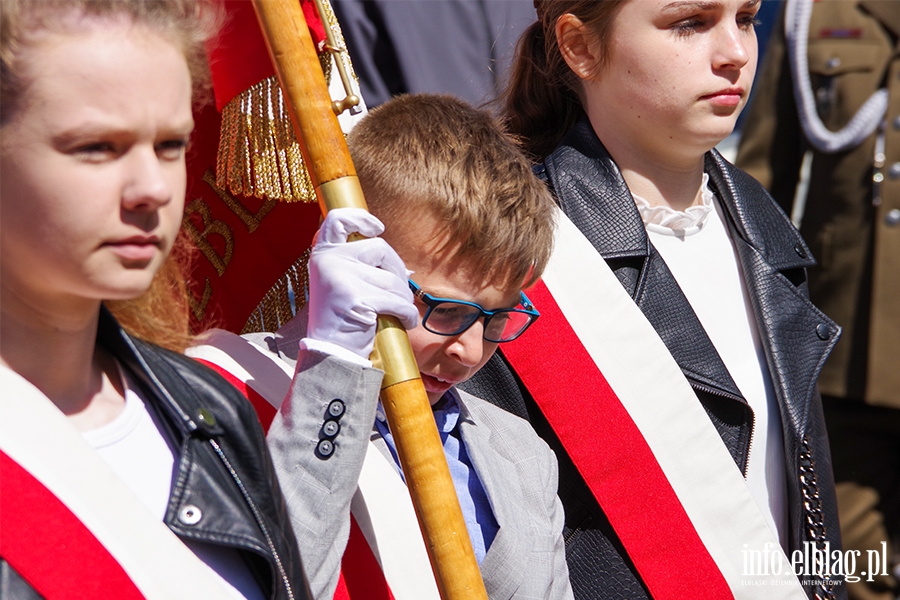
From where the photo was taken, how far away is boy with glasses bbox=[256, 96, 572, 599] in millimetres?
1358

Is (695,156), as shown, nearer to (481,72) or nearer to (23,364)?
(481,72)

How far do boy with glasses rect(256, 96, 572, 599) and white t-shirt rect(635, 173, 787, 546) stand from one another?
0.60 m

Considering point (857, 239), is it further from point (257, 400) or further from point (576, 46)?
point (257, 400)

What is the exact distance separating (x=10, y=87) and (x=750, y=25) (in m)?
1.68

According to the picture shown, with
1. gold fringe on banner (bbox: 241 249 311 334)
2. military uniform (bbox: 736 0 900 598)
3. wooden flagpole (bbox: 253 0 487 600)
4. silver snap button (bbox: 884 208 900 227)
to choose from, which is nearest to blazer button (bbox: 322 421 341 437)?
wooden flagpole (bbox: 253 0 487 600)

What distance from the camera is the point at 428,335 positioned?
63.3 inches

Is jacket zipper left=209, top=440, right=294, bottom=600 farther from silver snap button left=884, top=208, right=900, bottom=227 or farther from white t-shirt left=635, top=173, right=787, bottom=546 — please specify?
silver snap button left=884, top=208, right=900, bottom=227

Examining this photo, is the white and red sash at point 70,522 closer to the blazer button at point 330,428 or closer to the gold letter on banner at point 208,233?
the blazer button at point 330,428

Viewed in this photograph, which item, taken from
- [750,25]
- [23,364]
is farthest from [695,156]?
[23,364]

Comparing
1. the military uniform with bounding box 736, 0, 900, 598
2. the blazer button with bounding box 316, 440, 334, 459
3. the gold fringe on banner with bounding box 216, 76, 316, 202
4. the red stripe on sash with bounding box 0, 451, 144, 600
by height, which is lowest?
the military uniform with bounding box 736, 0, 900, 598

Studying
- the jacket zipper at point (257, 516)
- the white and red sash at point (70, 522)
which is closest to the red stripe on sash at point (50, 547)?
the white and red sash at point (70, 522)

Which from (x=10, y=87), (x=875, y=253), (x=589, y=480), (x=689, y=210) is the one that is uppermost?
(x=10, y=87)

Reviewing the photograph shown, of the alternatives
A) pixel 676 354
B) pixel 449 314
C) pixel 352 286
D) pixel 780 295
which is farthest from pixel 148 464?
pixel 780 295

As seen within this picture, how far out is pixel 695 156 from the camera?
2270mm
